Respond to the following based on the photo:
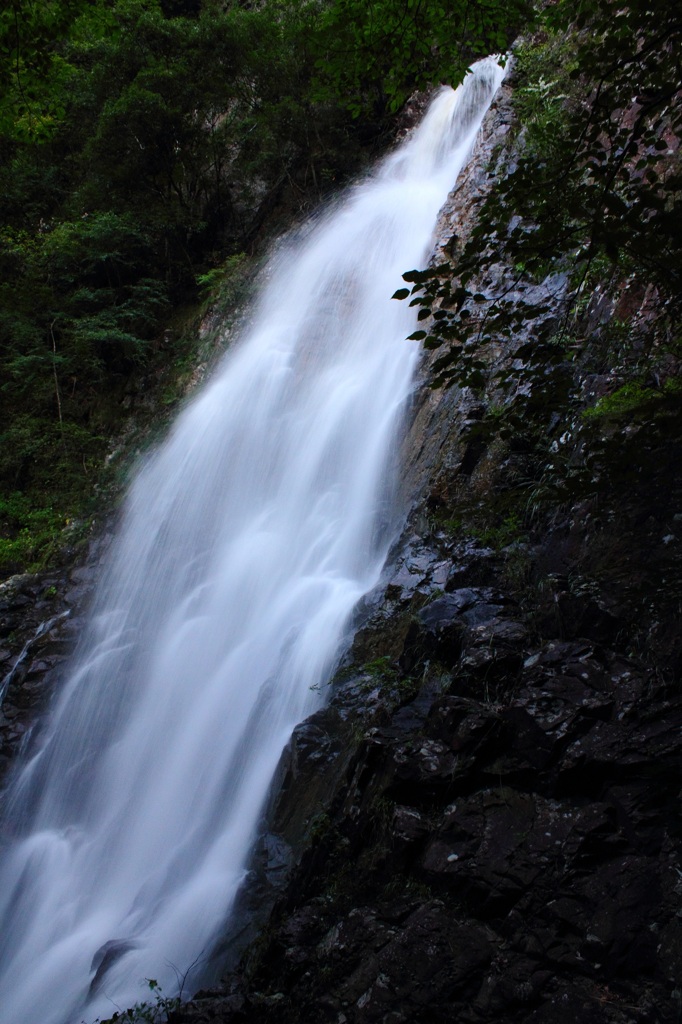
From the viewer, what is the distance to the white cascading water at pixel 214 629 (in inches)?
223

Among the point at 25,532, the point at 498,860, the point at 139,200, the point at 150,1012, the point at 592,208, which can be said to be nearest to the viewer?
the point at 592,208

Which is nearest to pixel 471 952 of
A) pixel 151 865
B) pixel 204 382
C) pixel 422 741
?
pixel 422 741

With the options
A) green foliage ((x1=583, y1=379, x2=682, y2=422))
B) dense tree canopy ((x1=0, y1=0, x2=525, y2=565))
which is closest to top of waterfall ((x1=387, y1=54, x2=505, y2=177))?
dense tree canopy ((x1=0, y1=0, x2=525, y2=565))

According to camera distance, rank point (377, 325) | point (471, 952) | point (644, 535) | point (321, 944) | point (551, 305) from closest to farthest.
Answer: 1. point (471, 952)
2. point (321, 944)
3. point (644, 535)
4. point (551, 305)
5. point (377, 325)

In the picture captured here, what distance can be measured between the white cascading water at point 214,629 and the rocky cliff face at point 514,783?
2.90 ft

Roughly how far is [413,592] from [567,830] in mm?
2684

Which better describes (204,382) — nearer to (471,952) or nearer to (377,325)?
(377,325)

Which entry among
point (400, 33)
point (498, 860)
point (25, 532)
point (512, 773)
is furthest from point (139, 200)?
point (498, 860)

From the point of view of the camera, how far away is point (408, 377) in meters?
9.07

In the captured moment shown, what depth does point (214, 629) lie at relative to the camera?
26.6ft

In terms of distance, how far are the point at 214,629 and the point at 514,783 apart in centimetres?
496

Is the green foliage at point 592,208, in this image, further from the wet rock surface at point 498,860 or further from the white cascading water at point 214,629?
the white cascading water at point 214,629

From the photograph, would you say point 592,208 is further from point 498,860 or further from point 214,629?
point 214,629

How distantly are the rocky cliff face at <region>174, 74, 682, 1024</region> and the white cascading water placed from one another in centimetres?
88
